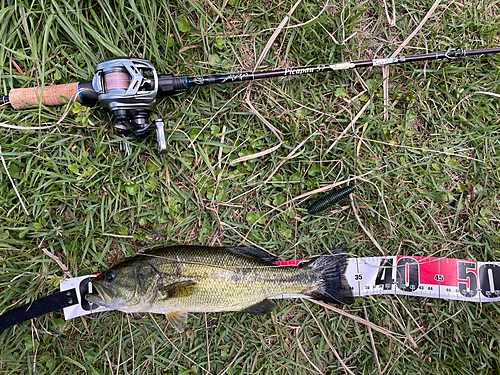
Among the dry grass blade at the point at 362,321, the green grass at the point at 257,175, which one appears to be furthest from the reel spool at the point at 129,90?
the dry grass blade at the point at 362,321

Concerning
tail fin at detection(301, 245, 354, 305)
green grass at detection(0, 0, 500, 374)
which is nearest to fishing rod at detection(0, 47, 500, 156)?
green grass at detection(0, 0, 500, 374)

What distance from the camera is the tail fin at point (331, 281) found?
8.23ft

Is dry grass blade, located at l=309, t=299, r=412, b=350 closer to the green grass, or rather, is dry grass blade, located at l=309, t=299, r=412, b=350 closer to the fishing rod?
the green grass

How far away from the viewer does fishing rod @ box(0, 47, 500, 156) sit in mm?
2234

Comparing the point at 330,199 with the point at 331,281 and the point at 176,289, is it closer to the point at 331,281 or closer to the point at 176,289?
the point at 331,281

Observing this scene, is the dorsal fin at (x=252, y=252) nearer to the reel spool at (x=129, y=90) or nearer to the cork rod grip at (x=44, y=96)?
the reel spool at (x=129, y=90)

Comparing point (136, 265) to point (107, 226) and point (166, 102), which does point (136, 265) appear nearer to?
point (107, 226)

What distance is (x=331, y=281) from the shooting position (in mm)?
2521

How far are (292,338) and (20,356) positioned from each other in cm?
225

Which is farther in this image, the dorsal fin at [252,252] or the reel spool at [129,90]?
the dorsal fin at [252,252]

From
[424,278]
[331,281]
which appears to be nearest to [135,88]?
[331,281]

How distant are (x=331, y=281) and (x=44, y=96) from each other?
2.73 metres

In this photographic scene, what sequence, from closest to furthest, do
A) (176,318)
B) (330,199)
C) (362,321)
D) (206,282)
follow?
(206,282) < (176,318) < (330,199) < (362,321)

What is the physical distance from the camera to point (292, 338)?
8.90 feet
